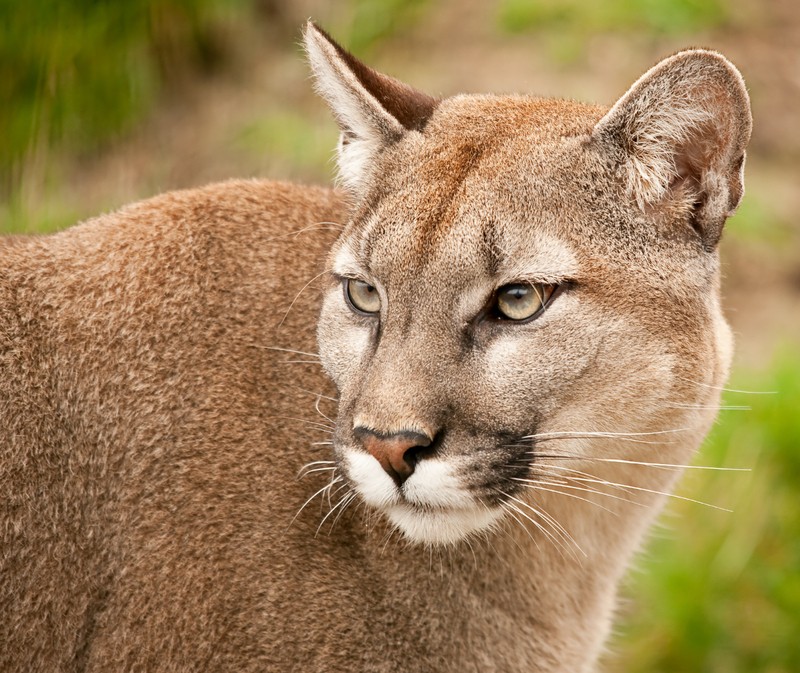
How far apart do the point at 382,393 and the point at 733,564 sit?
158 inches

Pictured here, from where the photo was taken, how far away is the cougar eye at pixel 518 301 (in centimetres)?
398

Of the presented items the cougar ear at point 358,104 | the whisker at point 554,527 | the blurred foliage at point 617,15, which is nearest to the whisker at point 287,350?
the cougar ear at point 358,104

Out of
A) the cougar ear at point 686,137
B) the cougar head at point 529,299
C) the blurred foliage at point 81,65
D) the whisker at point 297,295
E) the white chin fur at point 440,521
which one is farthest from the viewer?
the blurred foliage at point 81,65

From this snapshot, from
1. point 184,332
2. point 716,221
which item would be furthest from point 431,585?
point 716,221

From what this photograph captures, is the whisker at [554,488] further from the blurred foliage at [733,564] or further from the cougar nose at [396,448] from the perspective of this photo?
the blurred foliage at [733,564]

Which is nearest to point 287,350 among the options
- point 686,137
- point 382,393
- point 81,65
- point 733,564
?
point 382,393

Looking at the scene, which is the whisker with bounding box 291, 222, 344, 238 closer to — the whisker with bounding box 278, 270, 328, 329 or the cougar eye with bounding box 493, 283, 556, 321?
the whisker with bounding box 278, 270, 328, 329

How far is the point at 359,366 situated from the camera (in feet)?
13.8

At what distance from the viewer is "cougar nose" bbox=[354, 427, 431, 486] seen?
3.72 metres

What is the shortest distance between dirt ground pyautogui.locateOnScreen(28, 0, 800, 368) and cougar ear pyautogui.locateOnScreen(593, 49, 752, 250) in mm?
4287

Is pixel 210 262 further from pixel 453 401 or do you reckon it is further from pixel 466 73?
pixel 466 73

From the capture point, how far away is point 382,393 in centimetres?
384

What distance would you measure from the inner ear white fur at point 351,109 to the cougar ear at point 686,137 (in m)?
0.83

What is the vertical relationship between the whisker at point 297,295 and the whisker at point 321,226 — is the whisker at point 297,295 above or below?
below
